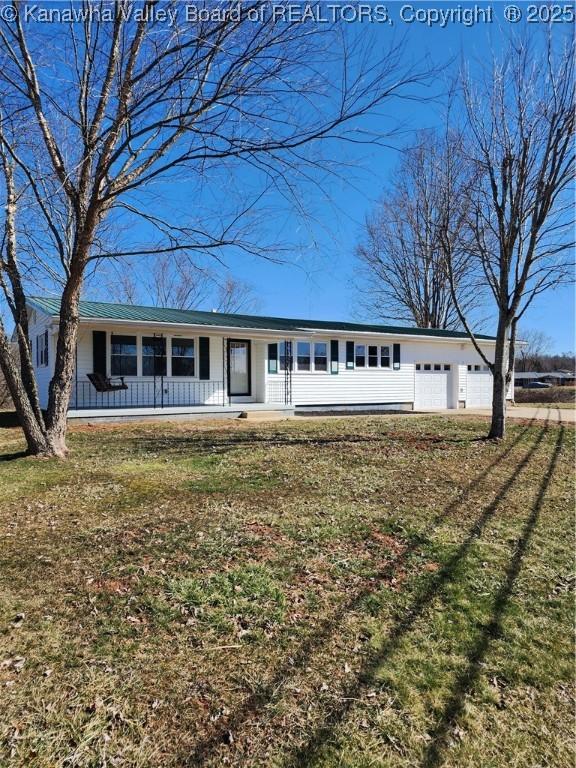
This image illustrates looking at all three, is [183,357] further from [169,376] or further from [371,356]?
[371,356]

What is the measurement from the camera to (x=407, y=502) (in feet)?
16.5

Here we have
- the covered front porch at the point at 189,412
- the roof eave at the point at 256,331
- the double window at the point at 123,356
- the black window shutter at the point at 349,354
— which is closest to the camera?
the covered front porch at the point at 189,412

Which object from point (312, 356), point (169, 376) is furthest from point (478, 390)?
point (169, 376)

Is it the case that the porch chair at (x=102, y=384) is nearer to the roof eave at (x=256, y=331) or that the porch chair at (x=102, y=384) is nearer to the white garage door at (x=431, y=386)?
the roof eave at (x=256, y=331)

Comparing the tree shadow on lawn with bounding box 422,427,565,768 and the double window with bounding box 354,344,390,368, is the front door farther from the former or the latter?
the tree shadow on lawn with bounding box 422,427,565,768

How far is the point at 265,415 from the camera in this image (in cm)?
1365

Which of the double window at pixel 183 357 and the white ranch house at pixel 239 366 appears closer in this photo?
the white ranch house at pixel 239 366

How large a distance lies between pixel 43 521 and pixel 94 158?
511 cm

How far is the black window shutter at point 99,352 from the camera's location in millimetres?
12586

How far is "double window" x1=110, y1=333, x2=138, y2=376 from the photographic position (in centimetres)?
1292

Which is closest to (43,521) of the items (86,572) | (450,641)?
(86,572)

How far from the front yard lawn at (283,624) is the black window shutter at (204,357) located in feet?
28.4

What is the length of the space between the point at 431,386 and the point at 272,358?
7.56 meters

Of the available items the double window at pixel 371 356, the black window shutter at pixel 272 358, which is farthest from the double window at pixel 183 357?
the double window at pixel 371 356
